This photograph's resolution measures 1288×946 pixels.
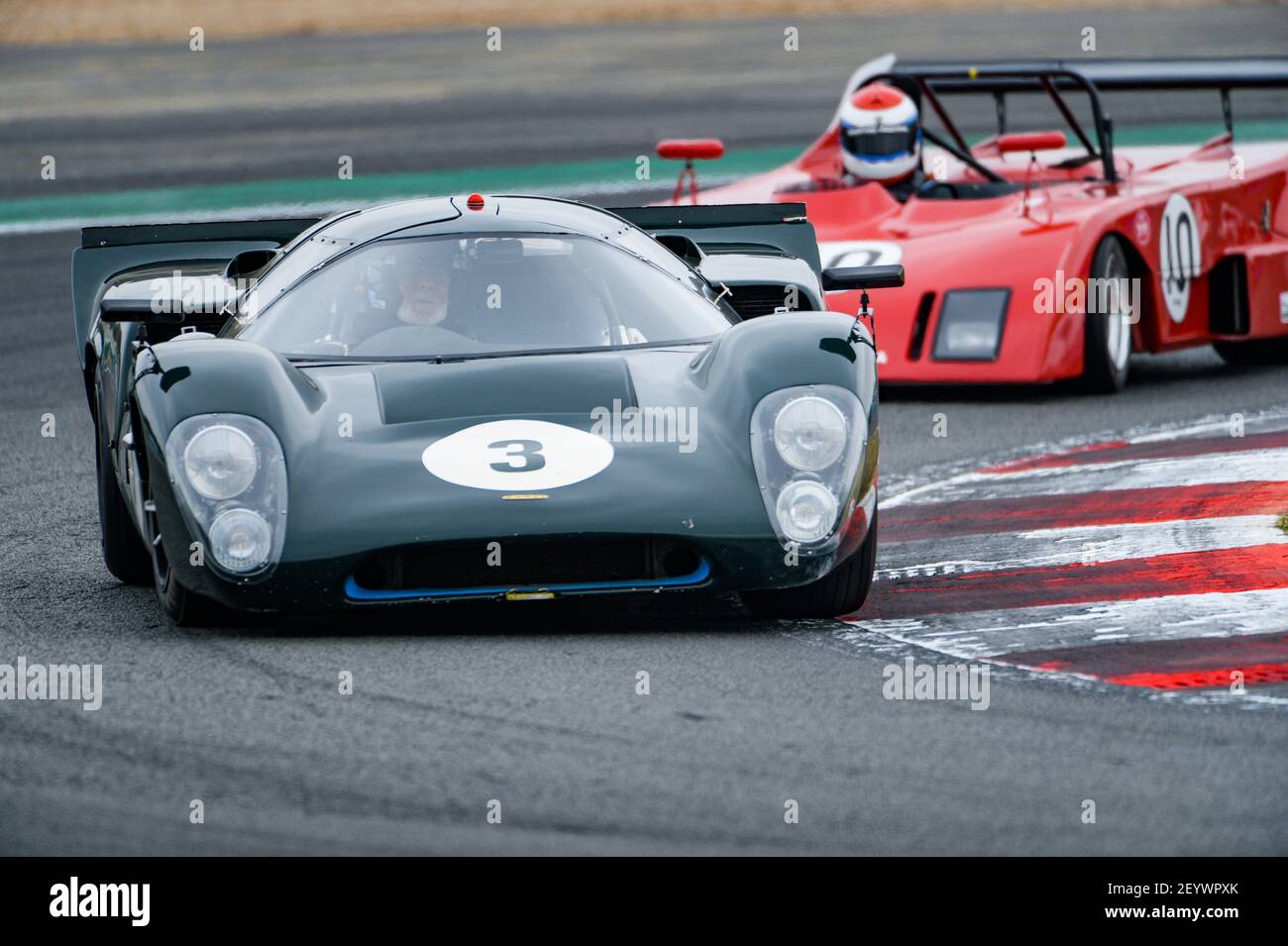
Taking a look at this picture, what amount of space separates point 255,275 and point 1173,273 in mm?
4512

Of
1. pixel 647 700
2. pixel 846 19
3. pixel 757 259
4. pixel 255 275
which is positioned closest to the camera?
pixel 647 700

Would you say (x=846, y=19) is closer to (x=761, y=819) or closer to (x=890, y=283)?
(x=890, y=283)

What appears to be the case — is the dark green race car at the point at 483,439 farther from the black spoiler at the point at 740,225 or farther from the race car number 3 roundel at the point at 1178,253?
the race car number 3 roundel at the point at 1178,253

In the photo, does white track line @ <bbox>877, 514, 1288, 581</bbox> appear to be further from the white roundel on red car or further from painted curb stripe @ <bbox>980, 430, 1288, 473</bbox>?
the white roundel on red car

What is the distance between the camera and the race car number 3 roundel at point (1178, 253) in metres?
9.66

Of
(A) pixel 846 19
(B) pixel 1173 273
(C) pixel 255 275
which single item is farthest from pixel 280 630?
(A) pixel 846 19

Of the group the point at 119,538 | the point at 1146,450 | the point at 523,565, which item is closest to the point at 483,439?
the point at 523,565

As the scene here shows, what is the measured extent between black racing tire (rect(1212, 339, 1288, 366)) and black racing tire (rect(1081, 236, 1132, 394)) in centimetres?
117

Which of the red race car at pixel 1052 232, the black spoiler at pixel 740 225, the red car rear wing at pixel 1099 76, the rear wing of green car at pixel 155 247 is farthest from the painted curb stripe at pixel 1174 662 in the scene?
the red car rear wing at pixel 1099 76

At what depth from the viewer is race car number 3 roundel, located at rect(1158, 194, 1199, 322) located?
9.66 m

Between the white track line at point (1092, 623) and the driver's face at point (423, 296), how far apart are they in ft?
4.21

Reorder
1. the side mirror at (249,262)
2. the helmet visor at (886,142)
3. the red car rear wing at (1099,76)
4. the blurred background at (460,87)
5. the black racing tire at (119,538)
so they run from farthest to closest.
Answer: the blurred background at (460,87) → the helmet visor at (886,142) → the red car rear wing at (1099,76) → the side mirror at (249,262) → the black racing tire at (119,538)

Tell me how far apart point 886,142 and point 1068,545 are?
428 cm

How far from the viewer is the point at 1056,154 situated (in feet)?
36.8
